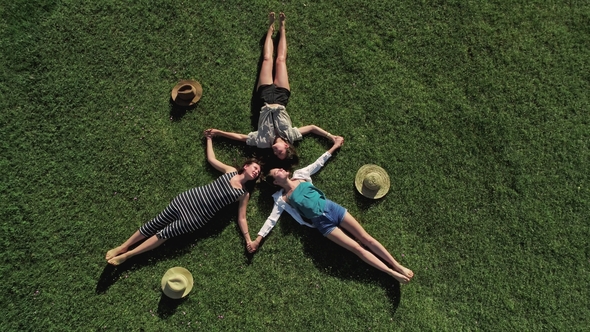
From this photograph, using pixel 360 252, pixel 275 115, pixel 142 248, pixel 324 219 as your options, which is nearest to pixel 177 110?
pixel 275 115

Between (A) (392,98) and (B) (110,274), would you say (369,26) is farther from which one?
(B) (110,274)

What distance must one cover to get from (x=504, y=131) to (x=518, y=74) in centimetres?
116

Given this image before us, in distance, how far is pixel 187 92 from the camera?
6.40 m

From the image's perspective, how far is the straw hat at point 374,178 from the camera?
630 cm

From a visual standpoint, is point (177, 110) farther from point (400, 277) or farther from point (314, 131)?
point (400, 277)

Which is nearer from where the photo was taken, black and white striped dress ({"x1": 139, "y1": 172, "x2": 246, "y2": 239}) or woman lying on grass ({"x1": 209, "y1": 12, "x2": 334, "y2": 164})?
black and white striped dress ({"x1": 139, "y1": 172, "x2": 246, "y2": 239})

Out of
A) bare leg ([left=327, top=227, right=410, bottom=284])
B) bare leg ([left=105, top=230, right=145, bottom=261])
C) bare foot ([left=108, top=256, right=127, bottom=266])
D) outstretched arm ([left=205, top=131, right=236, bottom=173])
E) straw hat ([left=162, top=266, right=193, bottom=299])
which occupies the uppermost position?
outstretched arm ([left=205, top=131, right=236, bottom=173])

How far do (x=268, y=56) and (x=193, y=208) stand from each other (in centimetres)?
305

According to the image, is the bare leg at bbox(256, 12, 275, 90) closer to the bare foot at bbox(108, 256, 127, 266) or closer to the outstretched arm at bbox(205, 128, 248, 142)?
the outstretched arm at bbox(205, 128, 248, 142)

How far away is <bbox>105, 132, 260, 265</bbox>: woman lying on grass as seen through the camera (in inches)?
236

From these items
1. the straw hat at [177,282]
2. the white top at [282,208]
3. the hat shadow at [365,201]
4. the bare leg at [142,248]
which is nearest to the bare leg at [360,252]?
the white top at [282,208]

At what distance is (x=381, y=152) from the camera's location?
261 inches

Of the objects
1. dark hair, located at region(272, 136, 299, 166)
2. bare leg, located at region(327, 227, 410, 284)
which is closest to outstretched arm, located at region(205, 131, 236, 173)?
dark hair, located at region(272, 136, 299, 166)

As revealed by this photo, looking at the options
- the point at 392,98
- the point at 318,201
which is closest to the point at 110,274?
the point at 318,201
